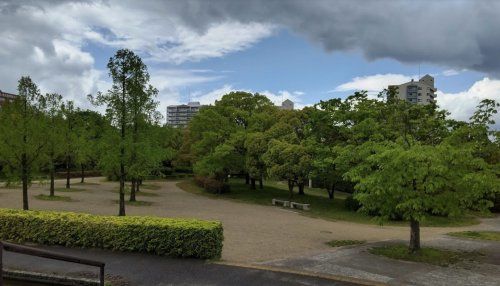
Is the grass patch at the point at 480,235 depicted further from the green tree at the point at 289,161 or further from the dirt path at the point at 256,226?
the green tree at the point at 289,161

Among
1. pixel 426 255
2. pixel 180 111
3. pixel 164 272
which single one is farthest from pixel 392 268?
pixel 180 111

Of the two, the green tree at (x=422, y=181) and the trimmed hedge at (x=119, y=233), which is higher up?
the green tree at (x=422, y=181)

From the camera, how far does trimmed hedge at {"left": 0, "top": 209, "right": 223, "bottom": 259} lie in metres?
11.3

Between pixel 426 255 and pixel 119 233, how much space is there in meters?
9.74

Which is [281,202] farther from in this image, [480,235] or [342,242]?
[342,242]

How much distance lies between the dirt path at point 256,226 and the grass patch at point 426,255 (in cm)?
202

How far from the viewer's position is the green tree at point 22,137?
798 inches

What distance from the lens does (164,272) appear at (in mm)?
10148

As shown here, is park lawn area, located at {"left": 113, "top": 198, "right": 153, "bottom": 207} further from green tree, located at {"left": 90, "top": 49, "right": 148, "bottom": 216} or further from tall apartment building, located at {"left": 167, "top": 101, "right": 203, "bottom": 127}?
tall apartment building, located at {"left": 167, "top": 101, "right": 203, "bottom": 127}

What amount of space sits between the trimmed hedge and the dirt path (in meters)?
1.44

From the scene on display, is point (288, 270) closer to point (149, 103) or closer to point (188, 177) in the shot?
point (149, 103)

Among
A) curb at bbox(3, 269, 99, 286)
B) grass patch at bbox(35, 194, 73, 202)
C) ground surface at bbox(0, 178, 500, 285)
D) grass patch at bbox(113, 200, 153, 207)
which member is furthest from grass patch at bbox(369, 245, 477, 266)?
grass patch at bbox(35, 194, 73, 202)

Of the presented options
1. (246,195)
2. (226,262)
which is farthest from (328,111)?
(226,262)

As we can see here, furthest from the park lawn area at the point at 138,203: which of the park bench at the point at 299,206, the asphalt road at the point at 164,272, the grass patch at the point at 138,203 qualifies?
the asphalt road at the point at 164,272
